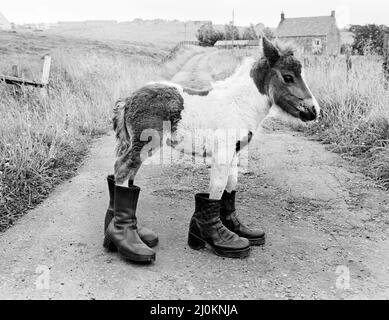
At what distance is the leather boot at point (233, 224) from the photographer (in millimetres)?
3744

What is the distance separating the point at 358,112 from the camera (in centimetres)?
732

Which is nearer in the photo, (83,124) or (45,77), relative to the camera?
(83,124)

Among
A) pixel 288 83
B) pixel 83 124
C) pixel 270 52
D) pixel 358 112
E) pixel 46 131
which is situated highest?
pixel 270 52

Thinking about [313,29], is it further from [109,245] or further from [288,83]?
[109,245]

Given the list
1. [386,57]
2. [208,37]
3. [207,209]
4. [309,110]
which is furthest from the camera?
[208,37]

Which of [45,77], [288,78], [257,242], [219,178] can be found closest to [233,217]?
[257,242]

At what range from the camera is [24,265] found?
330cm

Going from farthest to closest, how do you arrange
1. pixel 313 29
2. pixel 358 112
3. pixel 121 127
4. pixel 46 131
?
pixel 313 29, pixel 358 112, pixel 46 131, pixel 121 127

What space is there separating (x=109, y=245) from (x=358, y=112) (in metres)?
5.40

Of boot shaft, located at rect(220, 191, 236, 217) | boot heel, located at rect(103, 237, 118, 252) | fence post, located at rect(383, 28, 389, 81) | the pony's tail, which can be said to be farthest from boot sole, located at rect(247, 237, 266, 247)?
fence post, located at rect(383, 28, 389, 81)

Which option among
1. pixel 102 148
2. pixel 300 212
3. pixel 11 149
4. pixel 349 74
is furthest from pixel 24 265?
pixel 349 74

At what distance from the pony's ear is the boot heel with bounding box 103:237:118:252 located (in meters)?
1.91

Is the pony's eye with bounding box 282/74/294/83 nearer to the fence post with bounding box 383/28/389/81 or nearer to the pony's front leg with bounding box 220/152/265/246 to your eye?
the pony's front leg with bounding box 220/152/265/246
